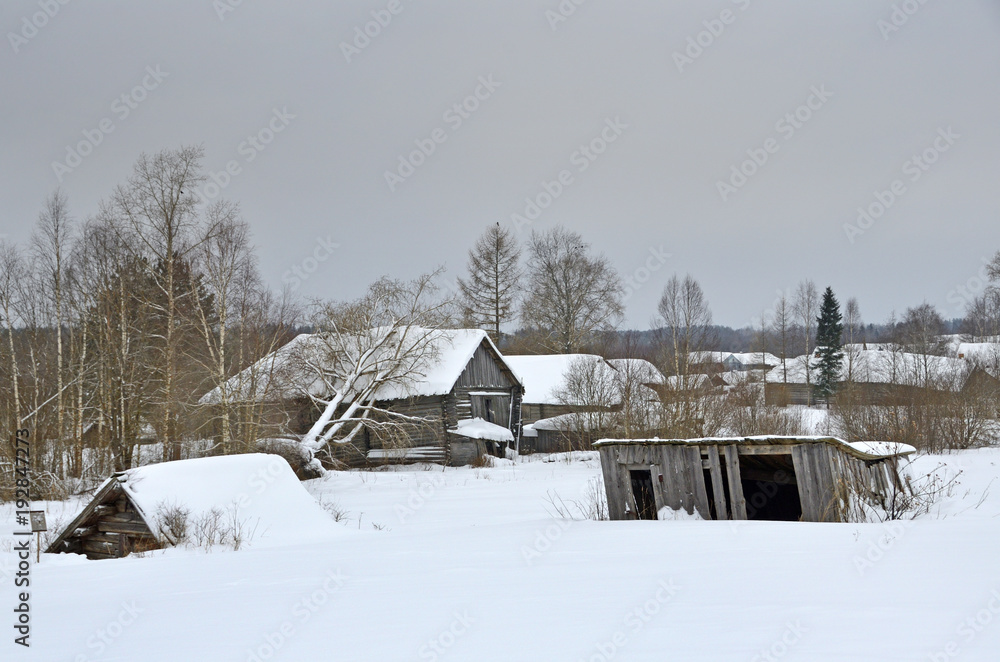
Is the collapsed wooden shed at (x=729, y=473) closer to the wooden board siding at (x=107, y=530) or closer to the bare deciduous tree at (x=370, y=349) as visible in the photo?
the wooden board siding at (x=107, y=530)

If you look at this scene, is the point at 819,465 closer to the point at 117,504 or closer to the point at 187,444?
the point at 117,504

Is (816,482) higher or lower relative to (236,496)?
lower

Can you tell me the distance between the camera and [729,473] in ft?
35.9

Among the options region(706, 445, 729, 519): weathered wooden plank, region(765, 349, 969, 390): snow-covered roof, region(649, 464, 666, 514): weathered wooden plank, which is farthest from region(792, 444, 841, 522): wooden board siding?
region(765, 349, 969, 390): snow-covered roof

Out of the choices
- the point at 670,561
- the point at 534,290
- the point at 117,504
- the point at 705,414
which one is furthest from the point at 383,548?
the point at 534,290

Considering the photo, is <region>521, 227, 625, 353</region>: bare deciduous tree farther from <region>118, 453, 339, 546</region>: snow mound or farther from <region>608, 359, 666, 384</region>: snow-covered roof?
<region>118, 453, 339, 546</region>: snow mound

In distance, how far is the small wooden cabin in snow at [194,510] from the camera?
10438 millimetres

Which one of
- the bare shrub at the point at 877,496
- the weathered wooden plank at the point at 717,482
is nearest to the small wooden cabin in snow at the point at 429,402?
the weathered wooden plank at the point at 717,482

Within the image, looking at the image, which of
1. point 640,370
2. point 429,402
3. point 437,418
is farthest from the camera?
point 640,370

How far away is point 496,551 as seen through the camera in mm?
8086

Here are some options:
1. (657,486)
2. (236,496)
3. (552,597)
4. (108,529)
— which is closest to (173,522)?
(236,496)

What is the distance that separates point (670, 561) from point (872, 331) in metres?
144

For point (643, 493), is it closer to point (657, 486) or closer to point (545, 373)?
point (657, 486)

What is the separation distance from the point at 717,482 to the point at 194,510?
797 cm
